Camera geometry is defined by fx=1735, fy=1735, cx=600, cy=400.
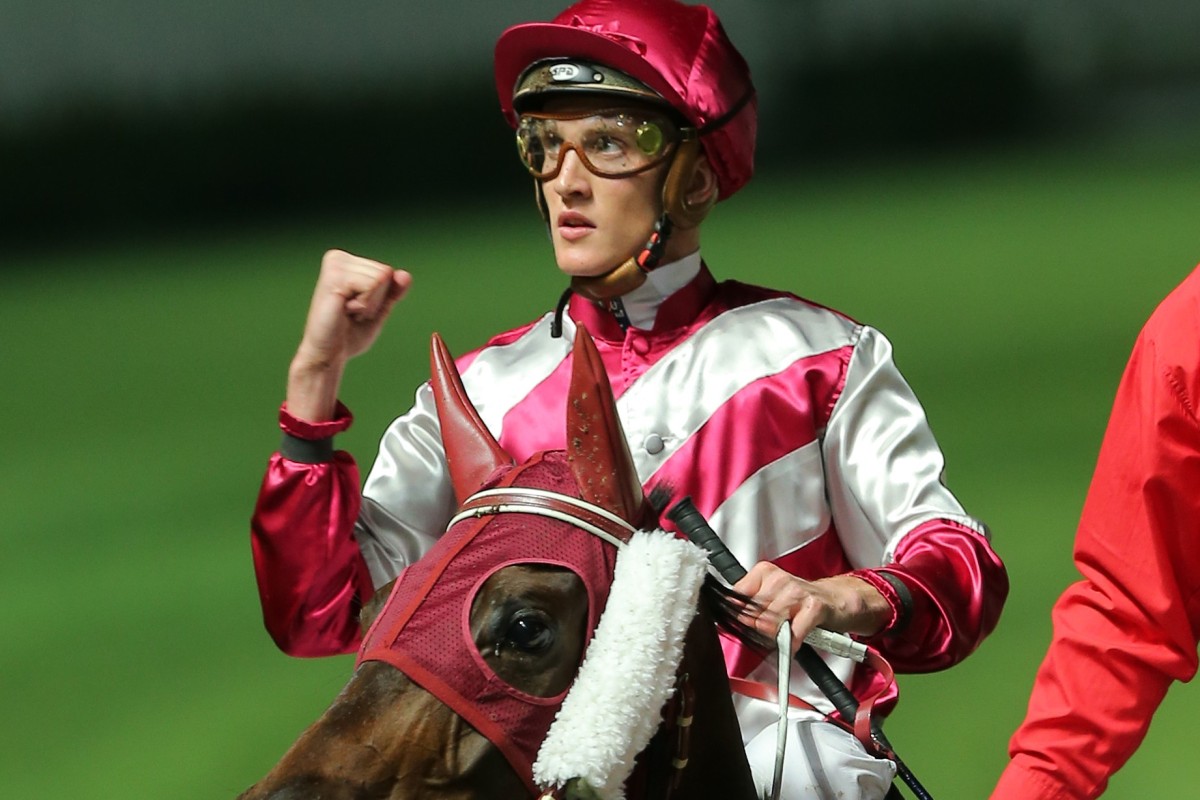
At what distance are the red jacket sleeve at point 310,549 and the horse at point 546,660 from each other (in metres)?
0.60

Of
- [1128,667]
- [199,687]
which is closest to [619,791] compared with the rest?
[1128,667]

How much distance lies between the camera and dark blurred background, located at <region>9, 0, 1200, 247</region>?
23.3 feet

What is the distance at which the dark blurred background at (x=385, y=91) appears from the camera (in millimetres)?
7102

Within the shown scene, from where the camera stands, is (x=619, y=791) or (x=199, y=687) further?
(x=199, y=687)

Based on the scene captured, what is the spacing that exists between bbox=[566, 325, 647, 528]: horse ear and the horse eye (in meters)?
0.14

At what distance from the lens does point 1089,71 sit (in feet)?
24.4

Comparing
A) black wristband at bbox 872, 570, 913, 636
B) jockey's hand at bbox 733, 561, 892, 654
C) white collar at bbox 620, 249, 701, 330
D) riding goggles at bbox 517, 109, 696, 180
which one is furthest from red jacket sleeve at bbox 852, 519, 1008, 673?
riding goggles at bbox 517, 109, 696, 180

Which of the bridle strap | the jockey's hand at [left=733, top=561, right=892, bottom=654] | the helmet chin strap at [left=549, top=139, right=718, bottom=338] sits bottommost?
the jockey's hand at [left=733, top=561, right=892, bottom=654]

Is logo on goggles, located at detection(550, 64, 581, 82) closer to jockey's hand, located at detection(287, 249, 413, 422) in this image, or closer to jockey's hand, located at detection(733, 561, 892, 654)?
jockey's hand, located at detection(287, 249, 413, 422)

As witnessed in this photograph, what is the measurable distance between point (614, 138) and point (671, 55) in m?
0.12

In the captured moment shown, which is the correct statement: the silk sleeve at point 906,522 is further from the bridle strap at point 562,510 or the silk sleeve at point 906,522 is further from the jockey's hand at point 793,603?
the bridle strap at point 562,510

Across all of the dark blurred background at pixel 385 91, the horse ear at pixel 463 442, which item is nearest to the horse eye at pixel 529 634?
the horse ear at pixel 463 442

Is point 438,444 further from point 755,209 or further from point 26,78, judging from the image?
point 755,209

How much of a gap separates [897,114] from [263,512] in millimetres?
6137
